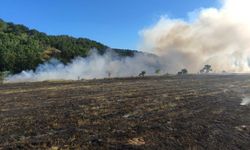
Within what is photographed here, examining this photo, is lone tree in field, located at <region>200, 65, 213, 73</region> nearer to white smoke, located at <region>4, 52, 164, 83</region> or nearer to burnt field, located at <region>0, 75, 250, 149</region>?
white smoke, located at <region>4, 52, 164, 83</region>

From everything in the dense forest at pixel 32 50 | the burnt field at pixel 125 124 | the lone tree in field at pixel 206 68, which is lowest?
the burnt field at pixel 125 124

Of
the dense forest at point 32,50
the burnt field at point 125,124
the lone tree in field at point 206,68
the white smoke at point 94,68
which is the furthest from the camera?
the lone tree in field at point 206,68

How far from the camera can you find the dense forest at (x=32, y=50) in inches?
3529

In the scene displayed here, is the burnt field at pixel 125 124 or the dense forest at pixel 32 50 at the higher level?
the dense forest at pixel 32 50

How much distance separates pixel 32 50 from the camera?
98.8 meters

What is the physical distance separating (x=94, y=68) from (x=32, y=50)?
15918 mm

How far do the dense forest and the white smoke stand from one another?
2146 millimetres

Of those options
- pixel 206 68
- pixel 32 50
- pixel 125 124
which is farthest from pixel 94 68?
pixel 125 124

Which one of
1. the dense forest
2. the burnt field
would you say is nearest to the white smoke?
the dense forest

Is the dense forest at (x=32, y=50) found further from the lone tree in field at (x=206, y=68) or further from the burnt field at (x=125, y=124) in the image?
the burnt field at (x=125, y=124)

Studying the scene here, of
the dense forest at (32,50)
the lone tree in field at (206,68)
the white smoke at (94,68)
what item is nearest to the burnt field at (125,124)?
the white smoke at (94,68)

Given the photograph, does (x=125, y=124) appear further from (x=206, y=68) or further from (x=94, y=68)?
(x=206, y=68)

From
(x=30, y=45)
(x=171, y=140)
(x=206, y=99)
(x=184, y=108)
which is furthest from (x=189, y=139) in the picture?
(x=30, y=45)

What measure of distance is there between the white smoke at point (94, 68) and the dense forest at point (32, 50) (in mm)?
2146
